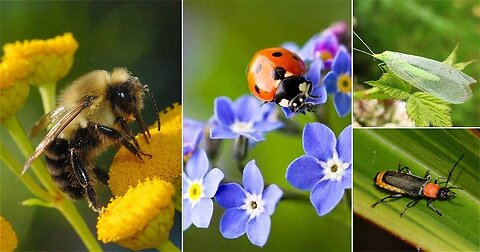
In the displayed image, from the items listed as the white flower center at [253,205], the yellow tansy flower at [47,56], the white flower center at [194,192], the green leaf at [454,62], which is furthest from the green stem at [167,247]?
the green leaf at [454,62]

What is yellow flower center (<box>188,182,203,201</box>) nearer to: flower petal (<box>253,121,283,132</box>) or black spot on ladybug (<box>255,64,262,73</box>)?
flower petal (<box>253,121,283,132</box>)

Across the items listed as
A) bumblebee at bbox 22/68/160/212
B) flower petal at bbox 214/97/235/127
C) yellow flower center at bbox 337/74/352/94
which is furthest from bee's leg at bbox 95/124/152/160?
yellow flower center at bbox 337/74/352/94

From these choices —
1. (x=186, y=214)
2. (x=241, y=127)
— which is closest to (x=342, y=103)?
(x=241, y=127)

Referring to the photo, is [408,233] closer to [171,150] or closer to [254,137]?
[254,137]

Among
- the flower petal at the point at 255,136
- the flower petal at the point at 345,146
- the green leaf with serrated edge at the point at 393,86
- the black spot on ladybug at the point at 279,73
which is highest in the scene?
the black spot on ladybug at the point at 279,73

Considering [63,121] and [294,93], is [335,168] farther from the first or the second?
[63,121]

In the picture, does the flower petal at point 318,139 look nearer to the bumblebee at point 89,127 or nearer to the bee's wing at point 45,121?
the bumblebee at point 89,127
